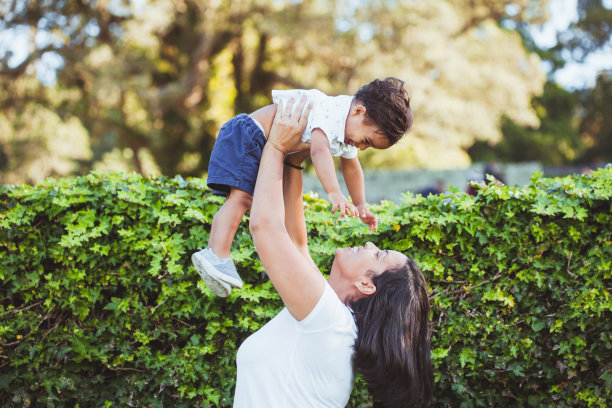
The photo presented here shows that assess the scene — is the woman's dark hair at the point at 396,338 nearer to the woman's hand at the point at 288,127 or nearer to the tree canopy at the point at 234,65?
the woman's hand at the point at 288,127

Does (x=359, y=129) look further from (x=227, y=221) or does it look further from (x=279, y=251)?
(x=279, y=251)

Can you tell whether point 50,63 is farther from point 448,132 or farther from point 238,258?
point 238,258

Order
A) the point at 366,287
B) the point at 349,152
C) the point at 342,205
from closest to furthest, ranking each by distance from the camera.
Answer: the point at 366,287 < the point at 342,205 < the point at 349,152

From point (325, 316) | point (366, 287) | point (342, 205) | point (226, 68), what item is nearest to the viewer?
point (325, 316)

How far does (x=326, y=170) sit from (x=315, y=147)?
0.48 ft

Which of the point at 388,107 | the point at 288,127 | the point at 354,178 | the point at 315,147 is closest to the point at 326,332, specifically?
the point at 288,127

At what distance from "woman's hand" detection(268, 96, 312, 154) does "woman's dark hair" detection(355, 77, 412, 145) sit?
46cm

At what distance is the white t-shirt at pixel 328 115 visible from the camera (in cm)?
256

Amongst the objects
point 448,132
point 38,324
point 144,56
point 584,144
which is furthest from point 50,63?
point 584,144

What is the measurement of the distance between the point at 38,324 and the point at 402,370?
2.18 metres

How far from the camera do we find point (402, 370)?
180cm

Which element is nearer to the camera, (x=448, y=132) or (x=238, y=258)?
(x=238, y=258)

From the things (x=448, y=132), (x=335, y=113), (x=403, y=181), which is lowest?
(x=335, y=113)

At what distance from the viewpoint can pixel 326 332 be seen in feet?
5.69
